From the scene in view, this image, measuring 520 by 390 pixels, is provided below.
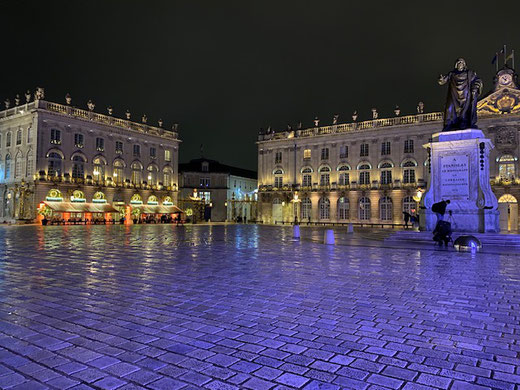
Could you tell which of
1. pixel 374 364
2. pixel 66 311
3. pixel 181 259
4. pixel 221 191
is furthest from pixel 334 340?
pixel 221 191

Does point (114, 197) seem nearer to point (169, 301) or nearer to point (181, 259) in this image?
point (181, 259)

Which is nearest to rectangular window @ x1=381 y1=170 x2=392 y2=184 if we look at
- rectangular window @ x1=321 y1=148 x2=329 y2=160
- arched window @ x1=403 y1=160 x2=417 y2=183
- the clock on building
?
arched window @ x1=403 y1=160 x2=417 y2=183

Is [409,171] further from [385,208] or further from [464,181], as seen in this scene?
[464,181]

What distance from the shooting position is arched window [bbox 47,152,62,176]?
147 feet

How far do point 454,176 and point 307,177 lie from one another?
1537 inches

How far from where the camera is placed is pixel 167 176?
59.7 meters

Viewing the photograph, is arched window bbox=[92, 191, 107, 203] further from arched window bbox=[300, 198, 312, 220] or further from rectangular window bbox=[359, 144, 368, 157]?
rectangular window bbox=[359, 144, 368, 157]

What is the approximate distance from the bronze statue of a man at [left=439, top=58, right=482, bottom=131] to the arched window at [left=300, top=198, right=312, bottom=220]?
37.7m

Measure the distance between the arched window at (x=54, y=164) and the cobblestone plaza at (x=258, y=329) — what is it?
41035 millimetres

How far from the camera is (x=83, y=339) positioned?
4.15m

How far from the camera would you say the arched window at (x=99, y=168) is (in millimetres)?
49750

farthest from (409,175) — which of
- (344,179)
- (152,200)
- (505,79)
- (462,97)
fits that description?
(152,200)

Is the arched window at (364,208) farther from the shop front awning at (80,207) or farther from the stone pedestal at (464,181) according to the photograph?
the stone pedestal at (464,181)

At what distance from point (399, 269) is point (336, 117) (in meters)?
47.7
